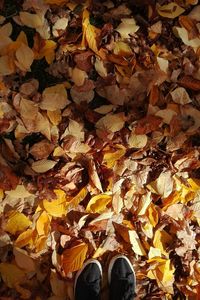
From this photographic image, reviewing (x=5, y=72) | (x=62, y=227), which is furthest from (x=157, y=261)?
(x=5, y=72)

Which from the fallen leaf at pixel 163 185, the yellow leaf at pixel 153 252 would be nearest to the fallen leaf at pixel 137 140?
the fallen leaf at pixel 163 185

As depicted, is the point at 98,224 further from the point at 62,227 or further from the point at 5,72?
the point at 5,72

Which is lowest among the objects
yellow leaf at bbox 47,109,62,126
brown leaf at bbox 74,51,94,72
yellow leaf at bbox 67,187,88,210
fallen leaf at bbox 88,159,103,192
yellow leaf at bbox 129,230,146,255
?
yellow leaf at bbox 129,230,146,255

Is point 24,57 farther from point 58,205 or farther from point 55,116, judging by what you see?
point 58,205

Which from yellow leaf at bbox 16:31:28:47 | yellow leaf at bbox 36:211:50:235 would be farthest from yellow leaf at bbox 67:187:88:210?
yellow leaf at bbox 16:31:28:47

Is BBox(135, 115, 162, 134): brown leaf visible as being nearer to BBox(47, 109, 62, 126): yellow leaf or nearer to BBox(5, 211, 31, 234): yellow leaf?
BBox(47, 109, 62, 126): yellow leaf

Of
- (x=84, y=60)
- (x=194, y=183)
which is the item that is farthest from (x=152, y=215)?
(x=84, y=60)

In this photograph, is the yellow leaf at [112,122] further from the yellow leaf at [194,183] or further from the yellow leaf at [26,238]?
the yellow leaf at [26,238]
